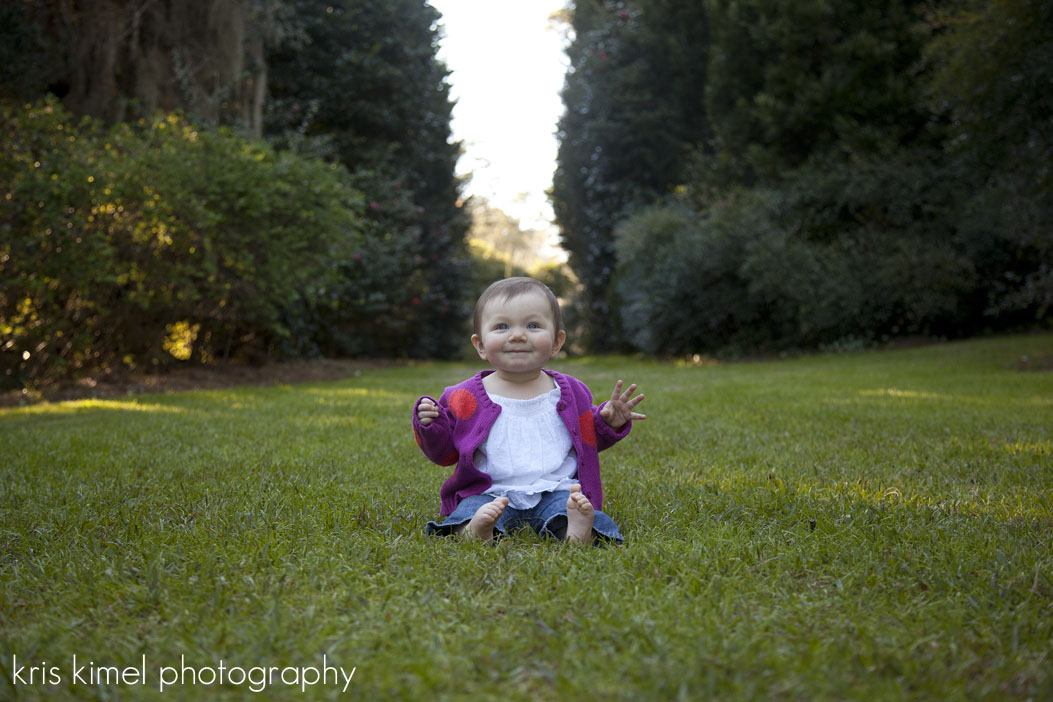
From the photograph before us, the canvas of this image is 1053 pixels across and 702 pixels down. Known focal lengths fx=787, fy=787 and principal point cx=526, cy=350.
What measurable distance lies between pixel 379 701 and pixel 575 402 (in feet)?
5.38

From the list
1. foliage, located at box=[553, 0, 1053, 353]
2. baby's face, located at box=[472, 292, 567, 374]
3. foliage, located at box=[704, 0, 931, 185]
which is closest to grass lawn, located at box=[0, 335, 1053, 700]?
baby's face, located at box=[472, 292, 567, 374]

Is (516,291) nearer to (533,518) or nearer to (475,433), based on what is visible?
(475,433)

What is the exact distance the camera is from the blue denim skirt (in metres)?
2.71

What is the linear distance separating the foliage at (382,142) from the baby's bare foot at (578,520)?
10.7m

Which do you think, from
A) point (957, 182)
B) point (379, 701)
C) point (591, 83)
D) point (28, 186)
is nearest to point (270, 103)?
point (28, 186)

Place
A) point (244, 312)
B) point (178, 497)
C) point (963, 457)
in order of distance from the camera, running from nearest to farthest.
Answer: point (178, 497), point (963, 457), point (244, 312)

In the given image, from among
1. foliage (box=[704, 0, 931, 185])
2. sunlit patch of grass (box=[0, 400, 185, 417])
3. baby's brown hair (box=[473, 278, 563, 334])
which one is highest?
foliage (box=[704, 0, 931, 185])

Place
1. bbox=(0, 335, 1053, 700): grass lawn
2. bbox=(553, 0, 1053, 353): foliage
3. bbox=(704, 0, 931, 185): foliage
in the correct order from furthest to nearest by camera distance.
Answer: bbox=(704, 0, 931, 185): foliage → bbox=(553, 0, 1053, 353): foliage → bbox=(0, 335, 1053, 700): grass lawn

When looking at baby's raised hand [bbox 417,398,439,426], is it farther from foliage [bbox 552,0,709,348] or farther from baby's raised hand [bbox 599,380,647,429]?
foliage [bbox 552,0,709,348]

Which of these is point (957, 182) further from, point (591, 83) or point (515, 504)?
point (515, 504)

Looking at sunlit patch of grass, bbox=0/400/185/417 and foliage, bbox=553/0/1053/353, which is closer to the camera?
sunlit patch of grass, bbox=0/400/185/417

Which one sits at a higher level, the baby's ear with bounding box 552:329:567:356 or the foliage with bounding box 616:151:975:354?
the foliage with bounding box 616:151:975:354

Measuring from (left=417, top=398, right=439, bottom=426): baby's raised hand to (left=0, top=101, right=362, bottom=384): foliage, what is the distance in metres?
6.54

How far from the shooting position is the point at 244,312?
1077cm
